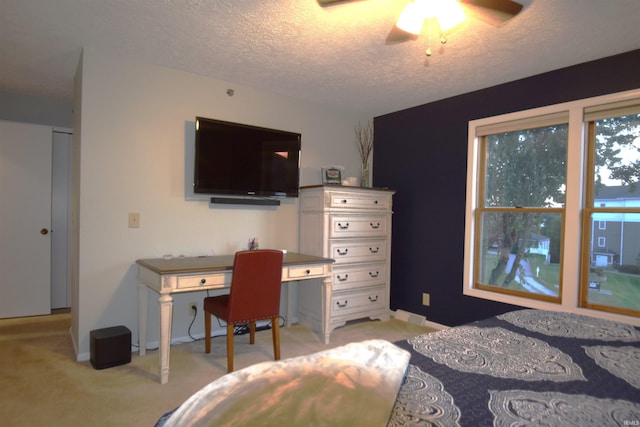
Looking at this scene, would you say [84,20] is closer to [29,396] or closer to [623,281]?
[29,396]

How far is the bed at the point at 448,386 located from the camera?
35.4 inches

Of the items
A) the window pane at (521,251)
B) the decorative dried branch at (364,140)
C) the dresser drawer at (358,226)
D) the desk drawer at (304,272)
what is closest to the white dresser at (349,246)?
the dresser drawer at (358,226)

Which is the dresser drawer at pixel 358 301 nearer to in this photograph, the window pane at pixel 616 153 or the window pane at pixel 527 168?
the window pane at pixel 527 168

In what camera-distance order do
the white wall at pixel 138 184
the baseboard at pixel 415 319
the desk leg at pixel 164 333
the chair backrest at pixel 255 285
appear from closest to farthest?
the desk leg at pixel 164 333 < the chair backrest at pixel 255 285 < the white wall at pixel 138 184 < the baseboard at pixel 415 319

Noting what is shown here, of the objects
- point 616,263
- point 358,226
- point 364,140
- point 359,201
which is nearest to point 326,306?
point 358,226

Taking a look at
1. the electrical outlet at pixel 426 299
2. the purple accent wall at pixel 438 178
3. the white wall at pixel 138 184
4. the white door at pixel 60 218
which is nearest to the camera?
the white wall at pixel 138 184

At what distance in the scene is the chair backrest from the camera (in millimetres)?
2598

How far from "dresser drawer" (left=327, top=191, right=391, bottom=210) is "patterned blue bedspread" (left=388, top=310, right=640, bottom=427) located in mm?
2010

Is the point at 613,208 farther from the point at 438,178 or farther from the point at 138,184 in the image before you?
the point at 138,184

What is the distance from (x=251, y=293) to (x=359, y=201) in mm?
1555

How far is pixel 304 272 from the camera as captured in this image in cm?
312

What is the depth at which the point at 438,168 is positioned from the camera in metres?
3.81

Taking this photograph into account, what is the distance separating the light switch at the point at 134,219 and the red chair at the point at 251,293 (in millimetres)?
853

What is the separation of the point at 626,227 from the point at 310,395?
2.87 meters
